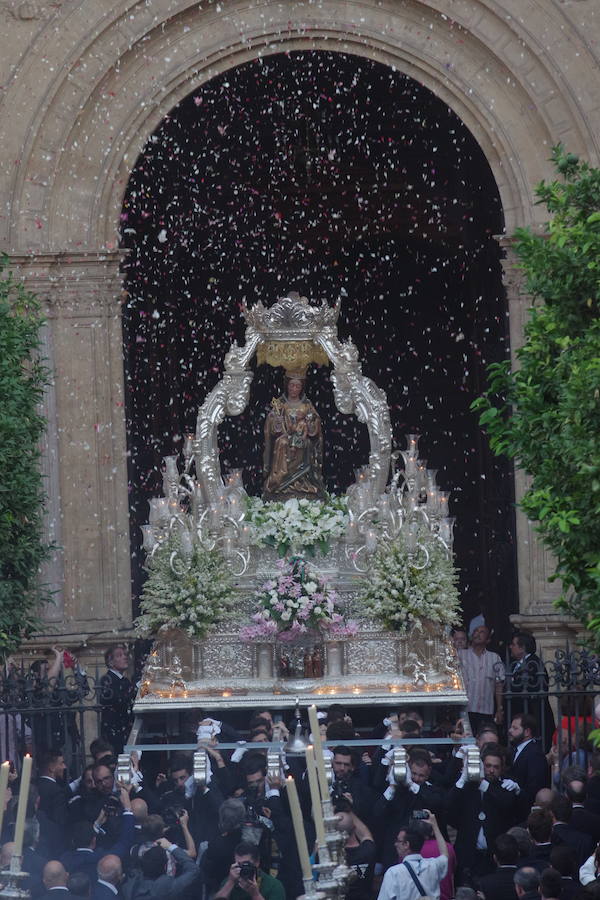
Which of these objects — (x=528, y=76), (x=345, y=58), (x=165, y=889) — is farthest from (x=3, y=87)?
(x=165, y=889)

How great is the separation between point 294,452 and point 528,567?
258 cm

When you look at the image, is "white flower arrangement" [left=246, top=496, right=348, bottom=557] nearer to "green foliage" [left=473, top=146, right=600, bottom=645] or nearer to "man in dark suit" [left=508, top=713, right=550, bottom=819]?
"man in dark suit" [left=508, top=713, right=550, bottom=819]

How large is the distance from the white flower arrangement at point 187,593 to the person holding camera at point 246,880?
5056mm

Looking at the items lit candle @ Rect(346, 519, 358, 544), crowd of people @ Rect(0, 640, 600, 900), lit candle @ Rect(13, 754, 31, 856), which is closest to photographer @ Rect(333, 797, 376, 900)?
crowd of people @ Rect(0, 640, 600, 900)

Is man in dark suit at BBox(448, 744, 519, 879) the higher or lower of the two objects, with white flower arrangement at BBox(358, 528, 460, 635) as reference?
lower

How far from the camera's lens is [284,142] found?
21.2 metres

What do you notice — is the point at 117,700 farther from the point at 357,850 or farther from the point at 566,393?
the point at 566,393

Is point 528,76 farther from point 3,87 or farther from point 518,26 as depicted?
point 3,87

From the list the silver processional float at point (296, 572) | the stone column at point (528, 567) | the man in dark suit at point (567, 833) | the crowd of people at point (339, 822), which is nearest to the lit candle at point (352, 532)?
the silver processional float at point (296, 572)

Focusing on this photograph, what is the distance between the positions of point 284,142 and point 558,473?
33.5 ft

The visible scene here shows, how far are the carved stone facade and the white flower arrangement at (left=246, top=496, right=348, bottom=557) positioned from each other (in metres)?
2.02

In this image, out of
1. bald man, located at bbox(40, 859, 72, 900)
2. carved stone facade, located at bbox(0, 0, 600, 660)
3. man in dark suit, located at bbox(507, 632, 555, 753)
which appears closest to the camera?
bald man, located at bbox(40, 859, 72, 900)

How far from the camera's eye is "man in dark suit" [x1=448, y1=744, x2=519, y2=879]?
39.9ft

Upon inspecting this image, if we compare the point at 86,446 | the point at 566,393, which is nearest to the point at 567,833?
the point at 566,393
